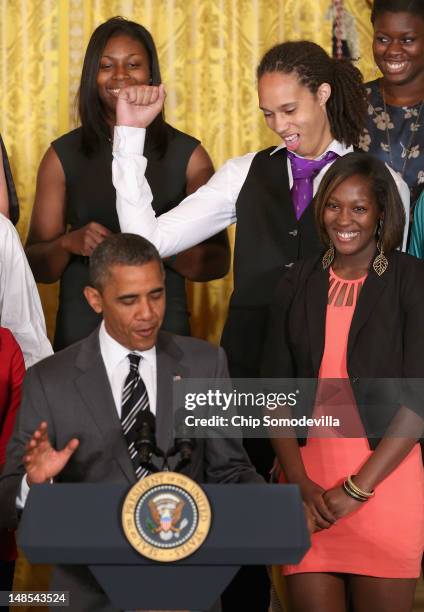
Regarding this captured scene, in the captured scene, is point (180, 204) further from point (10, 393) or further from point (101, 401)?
point (101, 401)

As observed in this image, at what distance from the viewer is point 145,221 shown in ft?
11.3

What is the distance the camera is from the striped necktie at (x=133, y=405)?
2.70 metres

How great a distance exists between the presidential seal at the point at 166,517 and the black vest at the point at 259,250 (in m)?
1.41

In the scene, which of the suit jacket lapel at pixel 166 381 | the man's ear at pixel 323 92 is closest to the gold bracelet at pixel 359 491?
the suit jacket lapel at pixel 166 381

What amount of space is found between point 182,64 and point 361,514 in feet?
7.84

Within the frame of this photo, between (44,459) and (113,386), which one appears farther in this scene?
(113,386)

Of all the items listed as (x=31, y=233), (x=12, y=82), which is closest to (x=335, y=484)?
(x=31, y=233)

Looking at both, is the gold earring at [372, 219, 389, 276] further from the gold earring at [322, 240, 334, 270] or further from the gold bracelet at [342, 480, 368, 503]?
the gold bracelet at [342, 480, 368, 503]

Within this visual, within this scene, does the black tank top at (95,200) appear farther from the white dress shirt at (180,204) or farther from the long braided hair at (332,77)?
the long braided hair at (332,77)

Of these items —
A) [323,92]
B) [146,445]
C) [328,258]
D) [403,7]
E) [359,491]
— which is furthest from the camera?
[403,7]

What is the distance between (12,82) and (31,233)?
1.16 metres

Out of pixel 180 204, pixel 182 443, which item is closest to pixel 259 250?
pixel 180 204

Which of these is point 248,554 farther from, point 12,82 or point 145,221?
point 12,82

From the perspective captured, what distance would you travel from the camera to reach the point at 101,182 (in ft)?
12.6
